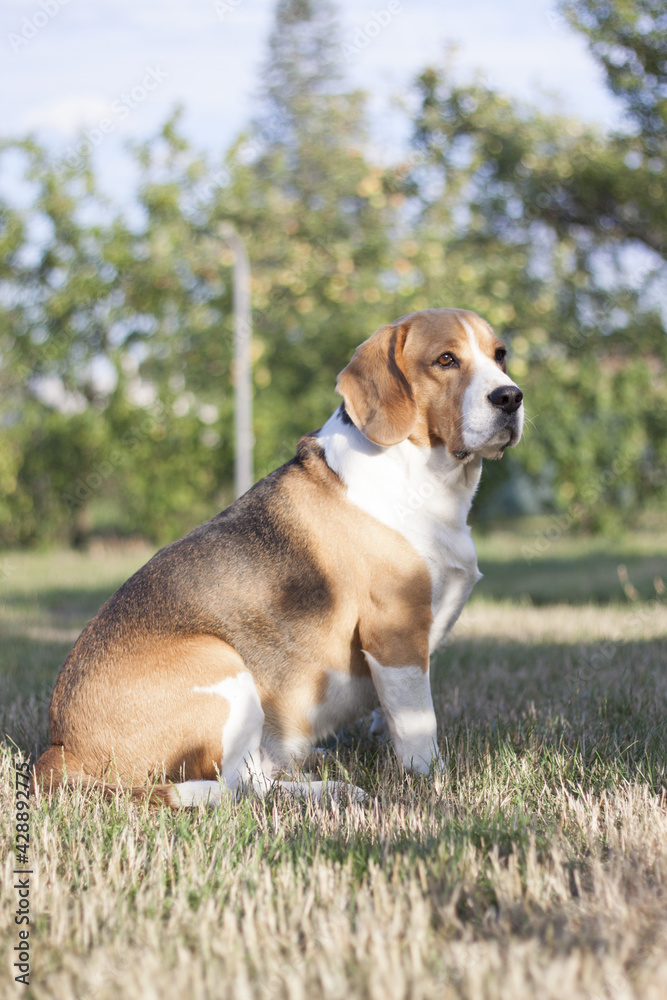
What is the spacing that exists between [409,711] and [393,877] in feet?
3.15

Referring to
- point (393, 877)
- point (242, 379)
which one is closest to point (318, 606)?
point (393, 877)

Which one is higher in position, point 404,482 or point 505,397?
point 505,397

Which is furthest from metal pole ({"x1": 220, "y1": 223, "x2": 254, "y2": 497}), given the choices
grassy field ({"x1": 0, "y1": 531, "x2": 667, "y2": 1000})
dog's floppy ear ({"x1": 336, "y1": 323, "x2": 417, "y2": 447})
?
dog's floppy ear ({"x1": 336, "y1": 323, "x2": 417, "y2": 447})

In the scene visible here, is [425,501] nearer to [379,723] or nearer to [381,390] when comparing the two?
[381,390]

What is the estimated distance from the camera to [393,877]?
2.14m

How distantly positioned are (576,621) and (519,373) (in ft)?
17.4

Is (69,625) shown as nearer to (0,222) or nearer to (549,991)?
(549,991)

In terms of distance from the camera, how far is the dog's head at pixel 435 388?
10.0 feet

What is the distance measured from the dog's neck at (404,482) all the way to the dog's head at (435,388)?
2.7 inches

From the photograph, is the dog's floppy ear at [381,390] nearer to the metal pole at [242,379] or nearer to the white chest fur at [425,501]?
the white chest fur at [425,501]

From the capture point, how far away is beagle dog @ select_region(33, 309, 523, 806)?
294 centimetres

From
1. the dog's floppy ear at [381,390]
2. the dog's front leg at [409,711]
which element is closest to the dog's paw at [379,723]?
the dog's front leg at [409,711]

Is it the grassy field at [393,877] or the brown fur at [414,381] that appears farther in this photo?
the brown fur at [414,381]

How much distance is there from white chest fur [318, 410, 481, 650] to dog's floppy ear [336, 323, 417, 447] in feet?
0.32
